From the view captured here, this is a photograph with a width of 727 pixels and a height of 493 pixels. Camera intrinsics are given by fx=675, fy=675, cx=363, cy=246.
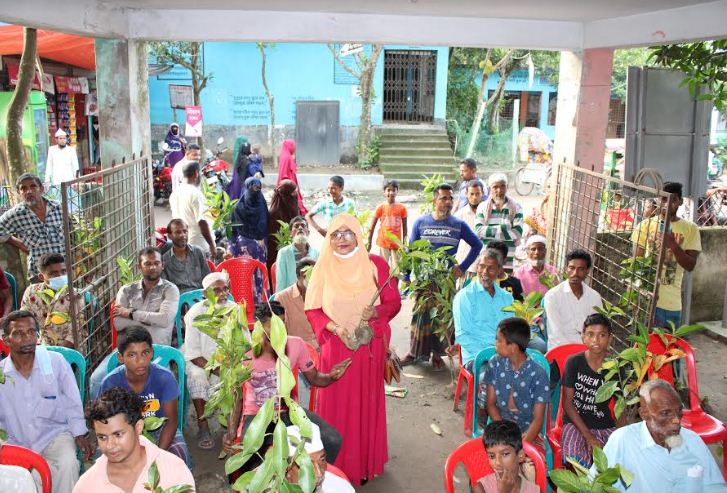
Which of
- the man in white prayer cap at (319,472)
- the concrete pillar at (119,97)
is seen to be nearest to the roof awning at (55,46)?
the concrete pillar at (119,97)

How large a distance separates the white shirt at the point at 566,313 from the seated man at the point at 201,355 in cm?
239

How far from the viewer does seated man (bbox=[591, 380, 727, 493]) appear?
318 cm

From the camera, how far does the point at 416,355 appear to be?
21.7ft

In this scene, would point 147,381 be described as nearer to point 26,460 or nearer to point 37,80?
point 26,460

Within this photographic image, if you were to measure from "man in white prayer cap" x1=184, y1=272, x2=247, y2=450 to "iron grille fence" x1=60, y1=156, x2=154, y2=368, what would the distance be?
2.56 ft

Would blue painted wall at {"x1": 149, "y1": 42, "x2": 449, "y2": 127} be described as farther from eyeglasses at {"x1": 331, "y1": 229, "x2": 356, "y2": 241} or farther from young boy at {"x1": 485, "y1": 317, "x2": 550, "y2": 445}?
young boy at {"x1": 485, "y1": 317, "x2": 550, "y2": 445}

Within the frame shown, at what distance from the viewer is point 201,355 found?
194 inches

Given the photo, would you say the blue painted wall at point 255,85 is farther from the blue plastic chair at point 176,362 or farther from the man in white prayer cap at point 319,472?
the man in white prayer cap at point 319,472

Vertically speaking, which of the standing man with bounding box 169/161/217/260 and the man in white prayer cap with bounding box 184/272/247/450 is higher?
the standing man with bounding box 169/161/217/260

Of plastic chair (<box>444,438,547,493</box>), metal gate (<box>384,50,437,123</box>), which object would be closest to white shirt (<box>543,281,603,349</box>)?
plastic chair (<box>444,438,547,493</box>)

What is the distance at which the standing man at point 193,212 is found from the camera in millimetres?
7125

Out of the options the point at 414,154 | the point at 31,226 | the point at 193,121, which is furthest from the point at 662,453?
the point at 414,154

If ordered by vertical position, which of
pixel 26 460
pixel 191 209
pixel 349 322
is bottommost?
pixel 26 460

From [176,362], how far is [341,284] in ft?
4.07
